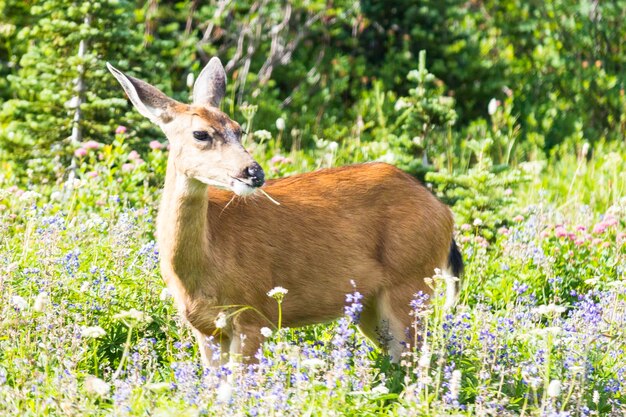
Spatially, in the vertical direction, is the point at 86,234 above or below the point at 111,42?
below

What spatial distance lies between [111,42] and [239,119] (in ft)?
5.88

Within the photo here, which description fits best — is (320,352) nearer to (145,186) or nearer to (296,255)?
(296,255)

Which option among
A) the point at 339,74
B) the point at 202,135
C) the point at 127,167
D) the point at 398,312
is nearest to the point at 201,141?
the point at 202,135

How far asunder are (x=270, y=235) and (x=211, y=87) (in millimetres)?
834

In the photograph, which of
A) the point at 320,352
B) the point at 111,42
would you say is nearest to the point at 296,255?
the point at 320,352

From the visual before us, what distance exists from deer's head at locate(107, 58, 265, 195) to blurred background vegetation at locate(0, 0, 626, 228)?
102 inches

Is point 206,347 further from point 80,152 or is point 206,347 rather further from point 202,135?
point 80,152

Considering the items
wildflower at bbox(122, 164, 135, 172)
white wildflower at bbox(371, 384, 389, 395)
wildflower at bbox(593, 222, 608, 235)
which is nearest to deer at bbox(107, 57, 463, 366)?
white wildflower at bbox(371, 384, 389, 395)

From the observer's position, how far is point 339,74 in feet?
36.2

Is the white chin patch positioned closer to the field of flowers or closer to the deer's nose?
the deer's nose

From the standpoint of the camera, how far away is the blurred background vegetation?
8031 mm

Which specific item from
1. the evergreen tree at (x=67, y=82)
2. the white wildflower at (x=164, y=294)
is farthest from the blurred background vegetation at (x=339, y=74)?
the white wildflower at (x=164, y=294)

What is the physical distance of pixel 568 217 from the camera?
7.66 m

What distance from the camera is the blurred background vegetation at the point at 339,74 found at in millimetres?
8031
